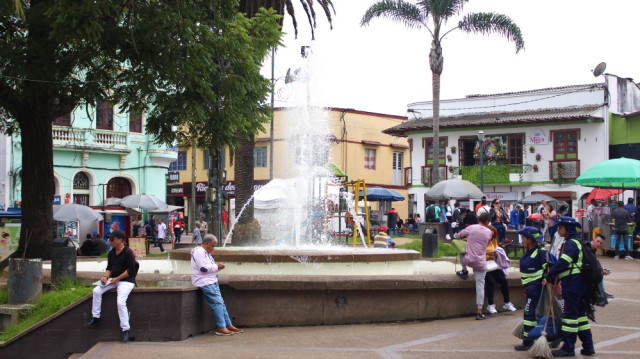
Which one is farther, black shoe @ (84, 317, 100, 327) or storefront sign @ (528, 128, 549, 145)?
storefront sign @ (528, 128, 549, 145)

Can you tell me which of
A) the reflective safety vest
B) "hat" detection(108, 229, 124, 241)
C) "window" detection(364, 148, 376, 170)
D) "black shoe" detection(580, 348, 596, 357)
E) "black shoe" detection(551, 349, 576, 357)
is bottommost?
"black shoe" detection(551, 349, 576, 357)

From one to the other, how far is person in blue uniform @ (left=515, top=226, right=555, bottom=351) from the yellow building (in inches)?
1407

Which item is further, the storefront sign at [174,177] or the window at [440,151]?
the storefront sign at [174,177]

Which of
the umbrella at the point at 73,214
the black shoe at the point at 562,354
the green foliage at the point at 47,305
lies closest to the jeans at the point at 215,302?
the green foliage at the point at 47,305

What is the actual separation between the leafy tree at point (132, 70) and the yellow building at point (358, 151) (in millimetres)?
29461

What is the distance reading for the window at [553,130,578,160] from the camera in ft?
131

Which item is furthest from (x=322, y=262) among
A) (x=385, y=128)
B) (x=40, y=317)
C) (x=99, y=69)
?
(x=385, y=128)

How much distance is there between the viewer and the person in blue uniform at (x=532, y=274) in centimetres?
811

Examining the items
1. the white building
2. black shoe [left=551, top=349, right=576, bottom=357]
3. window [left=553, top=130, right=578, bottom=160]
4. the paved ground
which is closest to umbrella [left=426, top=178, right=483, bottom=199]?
the paved ground

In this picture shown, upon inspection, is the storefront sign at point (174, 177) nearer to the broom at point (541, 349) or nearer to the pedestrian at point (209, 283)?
the pedestrian at point (209, 283)

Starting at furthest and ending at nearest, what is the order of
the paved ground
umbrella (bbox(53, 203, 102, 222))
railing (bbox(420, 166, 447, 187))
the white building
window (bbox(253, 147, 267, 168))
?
window (bbox(253, 147, 267, 168)), railing (bbox(420, 166, 447, 187)), the white building, umbrella (bbox(53, 203, 102, 222)), the paved ground

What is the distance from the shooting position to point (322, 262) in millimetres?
10641

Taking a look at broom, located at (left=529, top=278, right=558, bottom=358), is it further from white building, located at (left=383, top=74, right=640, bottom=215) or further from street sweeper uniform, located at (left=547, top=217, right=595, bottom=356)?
white building, located at (left=383, top=74, right=640, bottom=215)

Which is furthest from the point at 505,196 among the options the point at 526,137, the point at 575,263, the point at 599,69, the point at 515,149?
the point at 575,263
